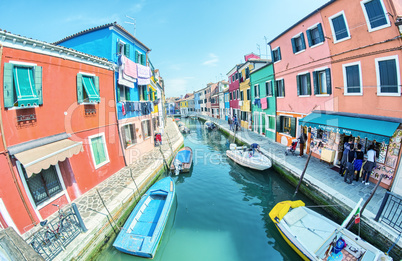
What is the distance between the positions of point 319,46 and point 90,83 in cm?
1428

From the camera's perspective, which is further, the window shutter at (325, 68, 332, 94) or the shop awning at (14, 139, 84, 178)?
the window shutter at (325, 68, 332, 94)

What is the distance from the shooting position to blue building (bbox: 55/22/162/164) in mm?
11711

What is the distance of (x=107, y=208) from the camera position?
26.0ft

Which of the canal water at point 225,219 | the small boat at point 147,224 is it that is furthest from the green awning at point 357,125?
the small boat at point 147,224

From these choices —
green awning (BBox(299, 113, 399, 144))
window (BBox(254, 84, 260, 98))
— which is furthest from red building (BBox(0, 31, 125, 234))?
window (BBox(254, 84, 260, 98))

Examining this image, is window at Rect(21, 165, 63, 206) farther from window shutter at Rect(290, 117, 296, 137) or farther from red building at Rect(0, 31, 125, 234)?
window shutter at Rect(290, 117, 296, 137)

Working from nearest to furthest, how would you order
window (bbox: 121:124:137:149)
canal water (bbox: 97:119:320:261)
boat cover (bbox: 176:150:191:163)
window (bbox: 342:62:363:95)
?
canal water (bbox: 97:119:320:261) < window (bbox: 342:62:363:95) < window (bbox: 121:124:137:149) < boat cover (bbox: 176:150:191:163)

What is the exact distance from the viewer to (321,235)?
6.03 metres

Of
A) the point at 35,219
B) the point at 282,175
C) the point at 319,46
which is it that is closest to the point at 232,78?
the point at 319,46

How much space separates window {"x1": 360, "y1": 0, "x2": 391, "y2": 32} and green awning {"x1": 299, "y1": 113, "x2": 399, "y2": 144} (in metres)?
4.20

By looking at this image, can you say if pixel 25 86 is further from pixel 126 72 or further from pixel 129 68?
pixel 129 68

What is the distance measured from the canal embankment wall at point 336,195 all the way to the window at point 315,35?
793cm

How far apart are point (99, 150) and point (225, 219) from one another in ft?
27.7

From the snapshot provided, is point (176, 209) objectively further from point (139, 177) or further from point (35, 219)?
point (35, 219)
